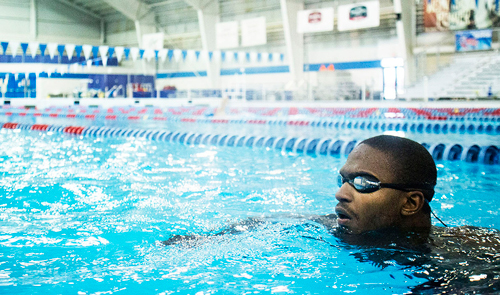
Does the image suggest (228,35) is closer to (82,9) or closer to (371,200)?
(82,9)

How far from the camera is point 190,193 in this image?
4246mm

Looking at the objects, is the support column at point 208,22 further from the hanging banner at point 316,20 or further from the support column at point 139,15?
the hanging banner at point 316,20

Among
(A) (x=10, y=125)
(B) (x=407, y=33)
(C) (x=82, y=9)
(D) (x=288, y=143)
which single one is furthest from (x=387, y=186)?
(C) (x=82, y=9)

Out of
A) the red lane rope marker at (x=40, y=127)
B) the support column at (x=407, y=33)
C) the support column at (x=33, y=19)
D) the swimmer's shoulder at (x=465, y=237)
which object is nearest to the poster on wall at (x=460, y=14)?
the support column at (x=407, y=33)

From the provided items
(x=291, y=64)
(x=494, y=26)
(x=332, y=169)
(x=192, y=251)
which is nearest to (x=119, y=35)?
(x=291, y=64)

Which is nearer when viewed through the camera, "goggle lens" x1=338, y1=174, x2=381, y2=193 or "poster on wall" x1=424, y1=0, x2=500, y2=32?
"goggle lens" x1=338, y1=174, x2=381, y2=193

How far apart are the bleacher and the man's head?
15998 millimetres

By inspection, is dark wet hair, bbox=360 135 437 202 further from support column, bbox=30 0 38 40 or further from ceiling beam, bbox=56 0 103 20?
ceiling beam, bbox=56 0 103 20

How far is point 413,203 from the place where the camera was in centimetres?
184

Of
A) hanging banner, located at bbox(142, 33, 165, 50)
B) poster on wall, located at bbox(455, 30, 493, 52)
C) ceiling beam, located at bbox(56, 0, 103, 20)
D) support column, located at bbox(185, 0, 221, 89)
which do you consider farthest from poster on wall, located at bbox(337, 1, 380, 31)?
ceiling beam, located at bbox(56, 0, 103, 20)

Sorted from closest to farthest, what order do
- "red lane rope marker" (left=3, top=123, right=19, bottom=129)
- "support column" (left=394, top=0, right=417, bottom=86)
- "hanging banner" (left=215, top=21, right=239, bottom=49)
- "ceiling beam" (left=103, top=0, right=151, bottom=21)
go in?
"red lane rope marker" (left=3, top=123, right=19, bottom=129) < "support column" (left=394, top=0, right=417, bottom=86) < "hanging banner" (left=215, top=21, right=239, bottom=49) < "ceiling beam" (left=103, top=0, right=151, bottom=21)

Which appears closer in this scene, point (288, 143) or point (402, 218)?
point (402, 218)

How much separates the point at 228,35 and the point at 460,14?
33.9 ft

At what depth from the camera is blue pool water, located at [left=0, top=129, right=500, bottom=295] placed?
6.39ft
